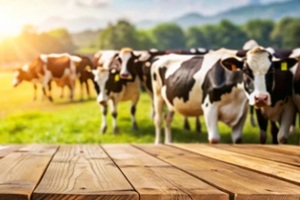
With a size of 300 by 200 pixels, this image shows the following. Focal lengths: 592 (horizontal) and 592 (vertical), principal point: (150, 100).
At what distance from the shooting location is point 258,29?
40188 millimetres

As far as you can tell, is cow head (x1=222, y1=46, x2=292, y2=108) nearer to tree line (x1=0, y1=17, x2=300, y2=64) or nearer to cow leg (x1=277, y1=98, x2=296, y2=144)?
cow leg (x1=277, y1=98, x2=296, y2=144)

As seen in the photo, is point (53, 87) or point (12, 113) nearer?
point (12, 113)

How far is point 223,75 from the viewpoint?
6.21 metres

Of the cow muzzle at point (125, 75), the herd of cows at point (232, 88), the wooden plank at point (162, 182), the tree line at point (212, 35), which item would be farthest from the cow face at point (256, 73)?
the tree line at point (212, 35)

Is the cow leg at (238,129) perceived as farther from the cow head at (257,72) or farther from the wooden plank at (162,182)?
the wooden plank at (162,182)

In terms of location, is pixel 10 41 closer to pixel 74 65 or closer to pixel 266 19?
pixel 74 65

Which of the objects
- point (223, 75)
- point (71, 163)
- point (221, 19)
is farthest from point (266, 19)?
point (71, 163)

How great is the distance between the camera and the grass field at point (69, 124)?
10.1 metres

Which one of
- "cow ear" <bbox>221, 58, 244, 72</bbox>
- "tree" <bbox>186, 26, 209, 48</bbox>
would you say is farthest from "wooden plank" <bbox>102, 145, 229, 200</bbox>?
"tree" <bbox>186, 26, 209, 48</bbox>

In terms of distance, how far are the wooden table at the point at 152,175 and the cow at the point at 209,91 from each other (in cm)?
371

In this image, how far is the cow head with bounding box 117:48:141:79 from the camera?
11070 millimetres

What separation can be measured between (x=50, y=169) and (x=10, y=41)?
1803 centimetres

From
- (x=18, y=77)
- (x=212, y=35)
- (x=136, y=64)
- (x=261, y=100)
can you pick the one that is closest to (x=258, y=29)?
(x=212, y=35)

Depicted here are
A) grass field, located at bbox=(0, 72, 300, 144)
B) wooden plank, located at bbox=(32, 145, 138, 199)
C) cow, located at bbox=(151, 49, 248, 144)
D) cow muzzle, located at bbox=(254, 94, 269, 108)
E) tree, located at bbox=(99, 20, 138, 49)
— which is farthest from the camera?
tree, located at bbox=(99, 20, 138, 49)
